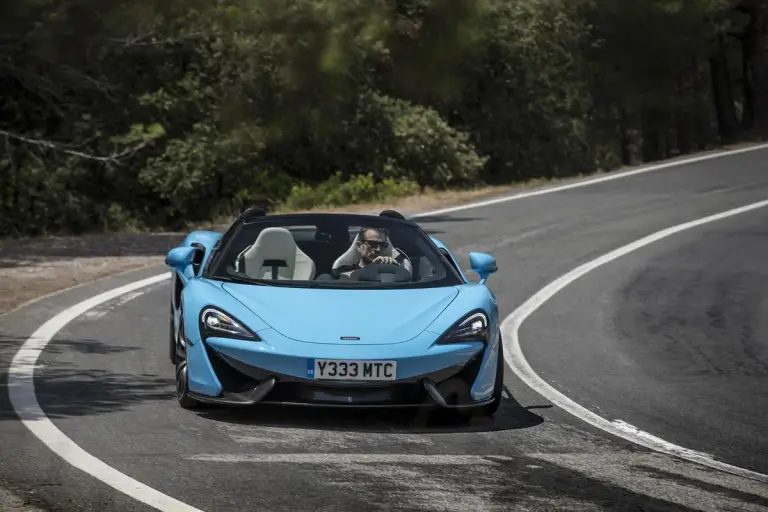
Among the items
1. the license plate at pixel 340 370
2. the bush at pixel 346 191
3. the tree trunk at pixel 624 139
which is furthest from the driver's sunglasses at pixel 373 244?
the tree trunk at pixel 624 139

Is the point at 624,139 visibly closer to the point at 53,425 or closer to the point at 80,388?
the point at 80,388

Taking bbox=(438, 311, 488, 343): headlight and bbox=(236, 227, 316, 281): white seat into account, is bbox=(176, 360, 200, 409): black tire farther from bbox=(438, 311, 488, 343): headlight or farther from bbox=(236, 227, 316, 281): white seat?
bbox=(438, 311, 488, 343): headlight

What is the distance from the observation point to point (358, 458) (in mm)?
8094

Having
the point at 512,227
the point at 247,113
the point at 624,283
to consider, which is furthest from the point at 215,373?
the point at 247,113

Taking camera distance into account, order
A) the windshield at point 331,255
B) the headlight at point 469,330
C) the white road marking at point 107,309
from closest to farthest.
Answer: the headlight at point 469,330
the windshield at point 331,255
the white road marking at point 107,309

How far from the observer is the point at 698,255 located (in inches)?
824

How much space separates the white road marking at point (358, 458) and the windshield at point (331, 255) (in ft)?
6.76

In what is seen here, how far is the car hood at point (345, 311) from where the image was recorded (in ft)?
30.2

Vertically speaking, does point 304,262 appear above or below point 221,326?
above

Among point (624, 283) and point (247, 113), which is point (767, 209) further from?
point (247, 113)

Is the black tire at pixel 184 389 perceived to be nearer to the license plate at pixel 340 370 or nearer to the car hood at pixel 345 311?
the car hood at pixel 345 311

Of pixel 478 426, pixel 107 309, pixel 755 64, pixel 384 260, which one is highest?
pixel 755 64

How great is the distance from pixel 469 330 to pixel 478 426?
1.94 ft

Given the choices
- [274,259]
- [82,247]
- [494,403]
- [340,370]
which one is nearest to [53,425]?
→ [340,370]
